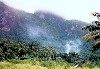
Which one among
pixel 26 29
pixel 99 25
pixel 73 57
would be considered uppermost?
pixel 26 29

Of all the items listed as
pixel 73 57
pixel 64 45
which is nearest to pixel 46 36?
pixel 64 45

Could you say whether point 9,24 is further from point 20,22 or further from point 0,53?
point 0,53

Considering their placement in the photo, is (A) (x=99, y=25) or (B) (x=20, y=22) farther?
(B) (x=20, y=22)

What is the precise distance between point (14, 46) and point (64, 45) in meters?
120

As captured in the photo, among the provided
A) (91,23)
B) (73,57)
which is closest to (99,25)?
(91,23)

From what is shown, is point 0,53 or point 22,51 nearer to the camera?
point 0,53

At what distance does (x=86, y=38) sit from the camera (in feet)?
37.4

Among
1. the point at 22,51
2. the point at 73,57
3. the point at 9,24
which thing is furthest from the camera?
the point at 9,24

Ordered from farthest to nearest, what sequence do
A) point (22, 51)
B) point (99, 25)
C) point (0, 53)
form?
point (22, 51), point (0, 53), point (99, 25)

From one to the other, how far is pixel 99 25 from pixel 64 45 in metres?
181

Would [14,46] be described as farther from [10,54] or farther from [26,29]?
[26,29]

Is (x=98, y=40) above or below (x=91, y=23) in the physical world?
below

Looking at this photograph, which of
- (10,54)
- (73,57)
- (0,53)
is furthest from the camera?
(73,57)

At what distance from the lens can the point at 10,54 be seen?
66.1 meters
